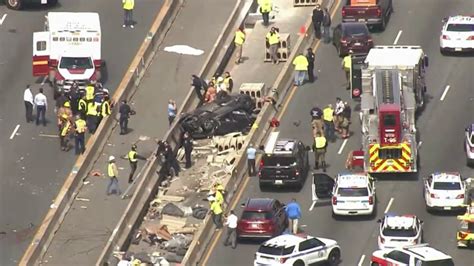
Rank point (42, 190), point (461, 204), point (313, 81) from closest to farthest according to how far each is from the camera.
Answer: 1. point (461, 204)
2. point (42, 190)
3. point (313, 81)

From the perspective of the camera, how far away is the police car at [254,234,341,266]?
262 ft

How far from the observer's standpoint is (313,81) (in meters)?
96.8

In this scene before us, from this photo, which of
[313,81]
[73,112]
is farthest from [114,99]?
[313,81]

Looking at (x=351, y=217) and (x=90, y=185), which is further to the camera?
(x=90, y=185)

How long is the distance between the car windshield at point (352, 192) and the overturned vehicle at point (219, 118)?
9.88 meters

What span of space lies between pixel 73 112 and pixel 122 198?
7.22 m

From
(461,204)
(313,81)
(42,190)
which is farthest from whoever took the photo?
(313,81)

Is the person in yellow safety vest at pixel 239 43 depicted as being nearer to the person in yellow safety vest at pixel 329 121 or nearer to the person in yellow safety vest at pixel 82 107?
the person in yellow safety vest at pixel 329 121

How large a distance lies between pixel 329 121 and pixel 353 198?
24.9 ft

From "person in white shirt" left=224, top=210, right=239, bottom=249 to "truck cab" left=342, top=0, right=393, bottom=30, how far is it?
18854mm

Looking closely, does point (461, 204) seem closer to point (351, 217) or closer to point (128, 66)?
point (351, 217)

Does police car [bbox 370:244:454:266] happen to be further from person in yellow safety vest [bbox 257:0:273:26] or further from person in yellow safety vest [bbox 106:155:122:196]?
person in yellow safety vest [bbox 257:0:273:26]

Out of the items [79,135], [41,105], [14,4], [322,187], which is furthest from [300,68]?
[14,4]

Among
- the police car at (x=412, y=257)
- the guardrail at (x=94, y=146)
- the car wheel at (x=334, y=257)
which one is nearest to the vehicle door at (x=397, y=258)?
the police car at (x=412, y=257)
